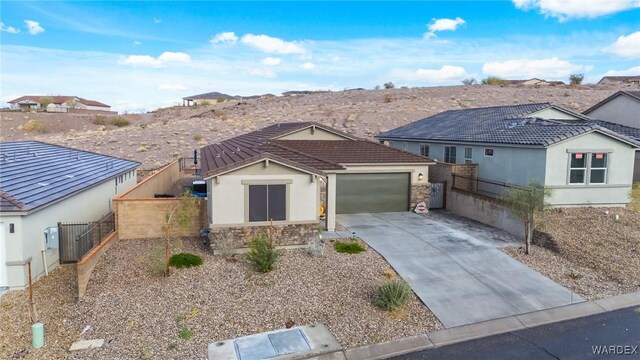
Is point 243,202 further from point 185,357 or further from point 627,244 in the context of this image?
point 627,244

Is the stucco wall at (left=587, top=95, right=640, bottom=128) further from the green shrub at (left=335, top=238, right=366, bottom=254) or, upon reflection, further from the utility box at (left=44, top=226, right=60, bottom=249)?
the utility box at (left=44, top=226, right=60, bottom=249)

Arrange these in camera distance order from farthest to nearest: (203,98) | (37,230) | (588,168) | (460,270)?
(203,98) → (588,168) → (460,270) → (37,230)

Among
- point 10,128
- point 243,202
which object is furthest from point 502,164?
point 10,128

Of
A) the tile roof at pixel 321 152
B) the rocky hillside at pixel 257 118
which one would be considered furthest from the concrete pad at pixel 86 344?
the rocky hillside at pixel 257 118

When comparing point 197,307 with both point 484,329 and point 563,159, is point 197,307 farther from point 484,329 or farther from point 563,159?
point 563,159

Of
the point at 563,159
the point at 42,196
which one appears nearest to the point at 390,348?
the point at 42,196

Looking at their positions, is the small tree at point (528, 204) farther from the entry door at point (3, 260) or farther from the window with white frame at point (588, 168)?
the entry door at point (3, 260)
